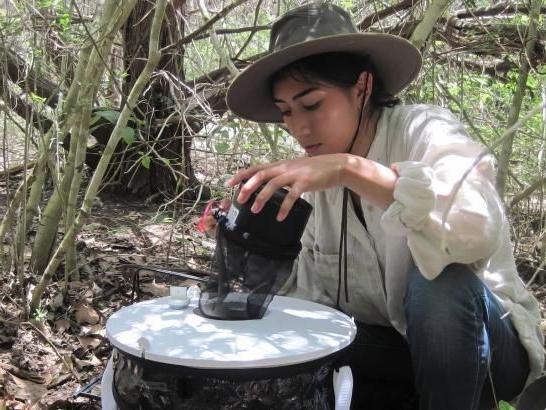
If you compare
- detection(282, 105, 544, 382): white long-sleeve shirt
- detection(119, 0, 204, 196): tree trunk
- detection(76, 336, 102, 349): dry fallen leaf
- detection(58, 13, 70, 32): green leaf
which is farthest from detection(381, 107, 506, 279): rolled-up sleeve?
detection(119, 0, 204, 196): tree trunk

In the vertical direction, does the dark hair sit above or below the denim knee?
Answer: above

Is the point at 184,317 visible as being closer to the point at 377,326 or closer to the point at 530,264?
the point at 377,326

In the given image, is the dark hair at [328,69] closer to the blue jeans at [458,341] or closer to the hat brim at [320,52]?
the hat brim at [320,52]

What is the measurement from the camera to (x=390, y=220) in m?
Result: 1.27

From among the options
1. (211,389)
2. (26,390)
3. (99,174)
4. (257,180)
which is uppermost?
(257,180)

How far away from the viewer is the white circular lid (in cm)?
109

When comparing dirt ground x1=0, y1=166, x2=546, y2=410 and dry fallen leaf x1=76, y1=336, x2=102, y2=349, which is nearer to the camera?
dirt ground x1=0, y1=166, x2=546, y2=410

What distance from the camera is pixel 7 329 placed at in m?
2.04

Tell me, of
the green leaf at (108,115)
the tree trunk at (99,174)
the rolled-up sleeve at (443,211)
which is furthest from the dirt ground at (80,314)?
the rolled-up sleeve at (443,211)

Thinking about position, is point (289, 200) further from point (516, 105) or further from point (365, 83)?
point (516, 105)

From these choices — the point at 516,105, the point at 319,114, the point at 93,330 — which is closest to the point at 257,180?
the point at 319,114

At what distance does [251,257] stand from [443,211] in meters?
0.38

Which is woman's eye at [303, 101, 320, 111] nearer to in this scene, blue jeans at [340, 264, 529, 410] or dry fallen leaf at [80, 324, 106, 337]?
blue jeans at [340, 264, 529, 410]

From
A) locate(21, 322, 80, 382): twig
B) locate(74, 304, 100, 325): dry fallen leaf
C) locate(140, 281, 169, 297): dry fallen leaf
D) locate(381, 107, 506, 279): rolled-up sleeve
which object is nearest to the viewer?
locate(381, 107, 506, 279): rolled-up sleeve
